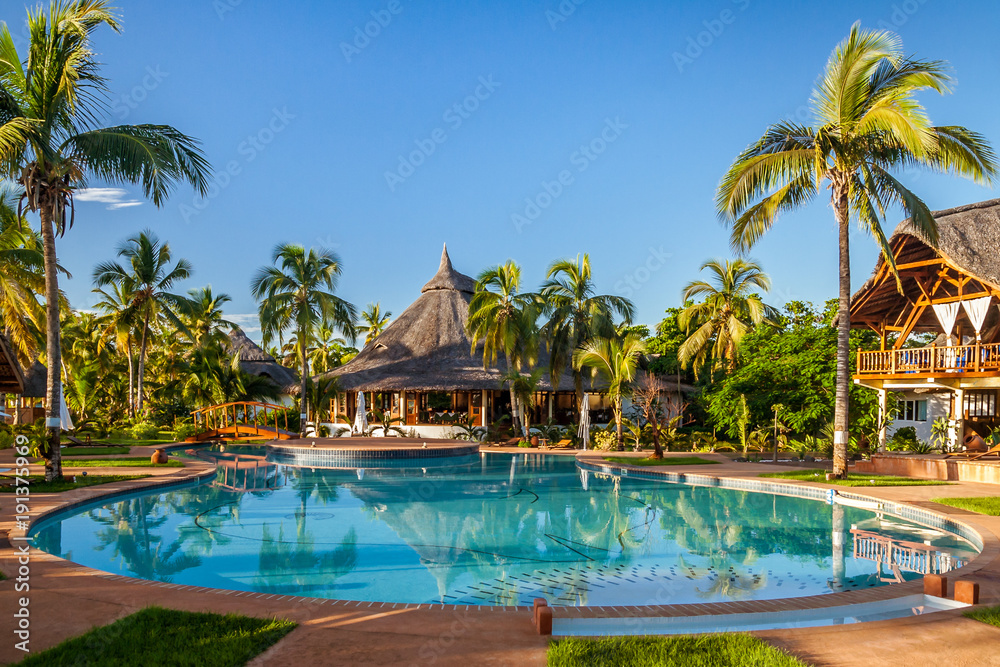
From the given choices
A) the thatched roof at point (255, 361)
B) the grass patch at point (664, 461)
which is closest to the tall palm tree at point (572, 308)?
the grass patch at point (664, 461)

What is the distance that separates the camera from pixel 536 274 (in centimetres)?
2334

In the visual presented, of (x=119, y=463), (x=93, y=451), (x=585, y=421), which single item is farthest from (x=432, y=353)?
(x=119, y=463)

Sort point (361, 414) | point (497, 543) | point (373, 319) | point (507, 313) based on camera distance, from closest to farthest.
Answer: point (497, 543) → point (507, 313) → point (361, 414) → point (373, 319)

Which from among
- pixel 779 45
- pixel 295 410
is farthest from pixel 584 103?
pixel 295 410

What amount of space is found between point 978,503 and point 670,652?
8.49 m

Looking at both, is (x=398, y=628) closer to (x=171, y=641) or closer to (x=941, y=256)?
(x=171, y=641)

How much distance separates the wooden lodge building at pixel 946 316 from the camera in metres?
14.8

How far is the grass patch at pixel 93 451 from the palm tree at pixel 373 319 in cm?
3207

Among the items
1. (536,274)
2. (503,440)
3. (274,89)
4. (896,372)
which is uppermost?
(274,89)

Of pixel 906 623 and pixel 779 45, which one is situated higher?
pixel 779 45

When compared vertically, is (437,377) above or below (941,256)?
below

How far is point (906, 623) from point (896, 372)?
13.0 m

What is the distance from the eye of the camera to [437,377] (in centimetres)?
2544

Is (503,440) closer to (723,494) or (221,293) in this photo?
(723,494)
